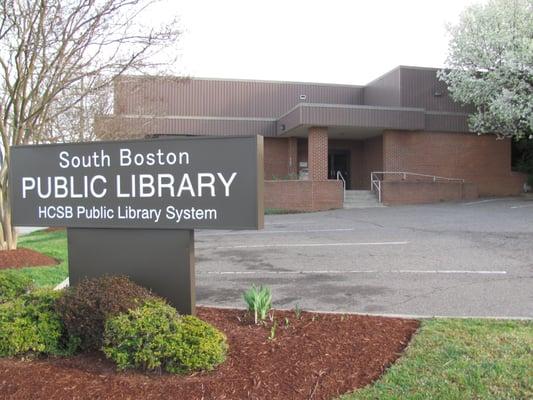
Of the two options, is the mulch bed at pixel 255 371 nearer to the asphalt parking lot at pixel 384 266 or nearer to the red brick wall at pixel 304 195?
the asphalt parking lot at pixel 384 266

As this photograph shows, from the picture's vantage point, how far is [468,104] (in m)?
27.3

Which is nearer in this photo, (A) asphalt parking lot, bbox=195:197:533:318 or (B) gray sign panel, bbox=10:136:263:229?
(B) gray sign panel, bbox=10:136:263:229

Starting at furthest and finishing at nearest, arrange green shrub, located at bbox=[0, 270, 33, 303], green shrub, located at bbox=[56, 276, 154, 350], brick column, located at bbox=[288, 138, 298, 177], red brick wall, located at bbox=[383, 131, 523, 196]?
brick column, located at bbox=[288, 138, 298, 177] < red brick wall, located at bbox=[383, 131, 523, 196] < green shrub, located at bbox=[0, 270, 33, 303] < green shrub, located at bbox=[56, 276, 154, 350]

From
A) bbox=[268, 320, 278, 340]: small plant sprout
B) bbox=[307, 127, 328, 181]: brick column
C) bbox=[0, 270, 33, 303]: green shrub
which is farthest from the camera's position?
bbox=[307, 127, 328, 181]: brick column

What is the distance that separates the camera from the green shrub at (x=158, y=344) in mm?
3734

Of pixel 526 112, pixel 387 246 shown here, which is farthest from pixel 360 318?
pixel 526 112

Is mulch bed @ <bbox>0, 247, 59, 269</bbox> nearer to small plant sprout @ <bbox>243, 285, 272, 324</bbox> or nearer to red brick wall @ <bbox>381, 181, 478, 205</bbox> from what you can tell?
small plant sprout @ <bbox>243, 285, 272, 324</bbox>

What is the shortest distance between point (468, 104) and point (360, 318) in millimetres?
24902

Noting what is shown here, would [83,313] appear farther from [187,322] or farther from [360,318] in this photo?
[360,318]

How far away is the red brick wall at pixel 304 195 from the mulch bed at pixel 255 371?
18483 millimetres

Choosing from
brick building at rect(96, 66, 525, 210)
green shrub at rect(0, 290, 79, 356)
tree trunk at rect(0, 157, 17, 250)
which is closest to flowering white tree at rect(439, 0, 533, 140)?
brick building at rect(96, 66, 525, 210)

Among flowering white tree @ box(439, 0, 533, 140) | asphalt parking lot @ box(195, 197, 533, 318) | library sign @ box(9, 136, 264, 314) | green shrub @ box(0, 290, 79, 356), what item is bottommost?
asphalt parking lot @ box(195, 197, 533, 318)

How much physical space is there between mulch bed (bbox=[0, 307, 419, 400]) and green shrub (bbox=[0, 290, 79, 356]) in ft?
0.33

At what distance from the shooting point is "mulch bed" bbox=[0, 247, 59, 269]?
8.93 m
